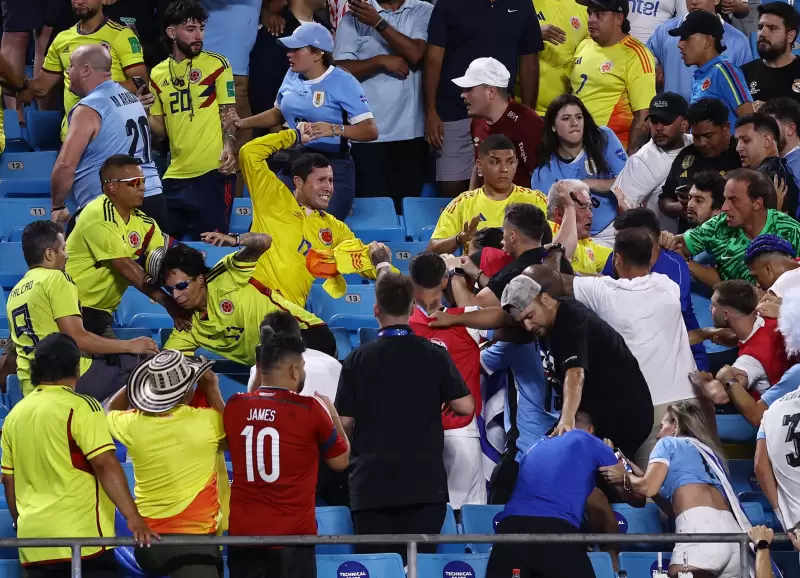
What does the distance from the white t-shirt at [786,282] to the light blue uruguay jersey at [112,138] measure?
3640mm

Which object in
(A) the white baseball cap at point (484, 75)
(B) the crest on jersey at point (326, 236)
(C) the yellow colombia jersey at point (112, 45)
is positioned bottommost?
(B) the crest on jersey at point (326, 236)

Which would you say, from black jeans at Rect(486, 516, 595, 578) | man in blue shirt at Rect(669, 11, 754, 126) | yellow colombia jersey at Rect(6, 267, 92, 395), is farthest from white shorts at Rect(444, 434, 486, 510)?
man in blue shirt at Rect(669, 11, 754, 126)

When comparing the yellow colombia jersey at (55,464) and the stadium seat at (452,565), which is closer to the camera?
the yellow colombia jersey at (55,464)

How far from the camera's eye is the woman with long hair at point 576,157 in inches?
337

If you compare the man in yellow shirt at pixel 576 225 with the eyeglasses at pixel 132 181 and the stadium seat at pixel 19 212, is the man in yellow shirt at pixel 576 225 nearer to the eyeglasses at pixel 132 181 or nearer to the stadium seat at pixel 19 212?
the eyeglasses at pixel 132 181

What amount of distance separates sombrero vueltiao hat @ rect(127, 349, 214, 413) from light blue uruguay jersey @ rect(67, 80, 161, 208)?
2.87 m

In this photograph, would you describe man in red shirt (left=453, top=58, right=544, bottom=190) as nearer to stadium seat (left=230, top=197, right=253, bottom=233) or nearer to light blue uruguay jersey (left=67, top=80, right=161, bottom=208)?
stadium seat (left=230, top=197, right=253, bottom=233)

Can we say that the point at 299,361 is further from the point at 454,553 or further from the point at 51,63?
the point at 51,63

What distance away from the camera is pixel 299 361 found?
18.9 ft

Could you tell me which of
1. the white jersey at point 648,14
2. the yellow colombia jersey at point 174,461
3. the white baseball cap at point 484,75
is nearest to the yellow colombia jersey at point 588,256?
the white baseball cap at point 484,75

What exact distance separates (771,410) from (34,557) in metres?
3.13

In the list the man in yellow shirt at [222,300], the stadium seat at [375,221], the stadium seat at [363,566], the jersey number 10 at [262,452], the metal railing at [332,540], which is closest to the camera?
the metal railing at [332,540]

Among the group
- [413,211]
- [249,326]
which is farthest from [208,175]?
[249,326]

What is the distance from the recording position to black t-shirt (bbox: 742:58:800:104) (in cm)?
962
